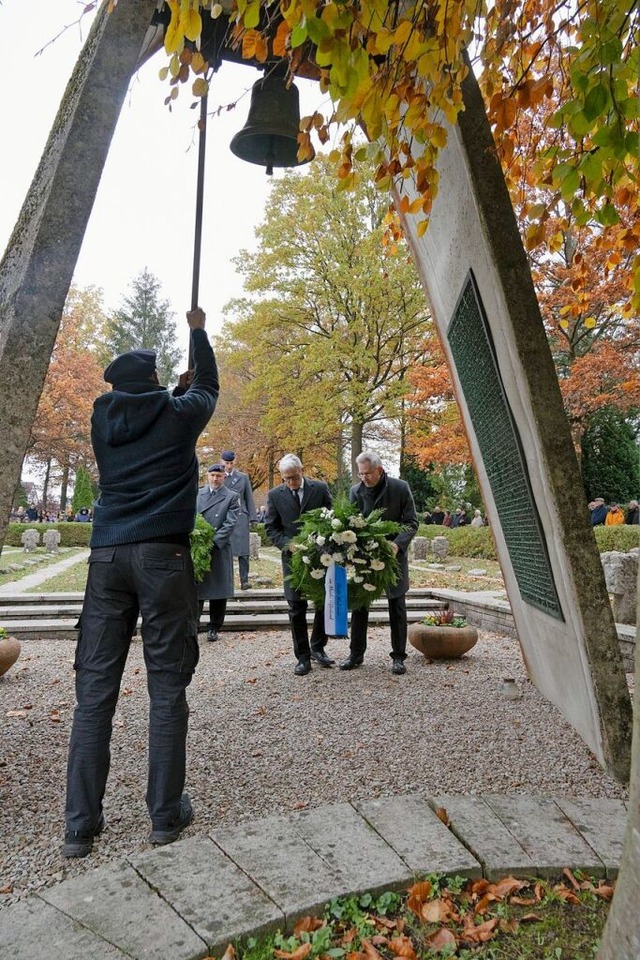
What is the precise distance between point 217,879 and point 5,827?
4.46 feet

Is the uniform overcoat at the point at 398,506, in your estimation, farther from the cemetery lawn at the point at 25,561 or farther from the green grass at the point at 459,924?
the cemetery lawn at the point at 25,561

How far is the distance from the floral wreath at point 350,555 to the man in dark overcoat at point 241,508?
2.86 m

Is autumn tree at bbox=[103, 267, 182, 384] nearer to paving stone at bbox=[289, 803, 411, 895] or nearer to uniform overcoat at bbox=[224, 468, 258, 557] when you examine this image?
uniform overcoat at bbox=[224, 468, 258, 557]

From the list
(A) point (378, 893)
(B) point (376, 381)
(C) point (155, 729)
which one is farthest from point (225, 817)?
(B) point (376, 381)

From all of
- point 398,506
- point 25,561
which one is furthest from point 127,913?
point 25,561

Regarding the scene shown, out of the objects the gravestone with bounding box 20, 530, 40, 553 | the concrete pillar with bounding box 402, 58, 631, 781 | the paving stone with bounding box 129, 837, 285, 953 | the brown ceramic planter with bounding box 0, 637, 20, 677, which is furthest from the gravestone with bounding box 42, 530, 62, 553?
the paving stone with bounding box 129, 837, 285, 953

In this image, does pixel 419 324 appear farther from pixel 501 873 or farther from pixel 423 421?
pixel 501 873

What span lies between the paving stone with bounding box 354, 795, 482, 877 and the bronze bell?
3758 mm

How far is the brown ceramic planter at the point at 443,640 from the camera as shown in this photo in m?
6.91

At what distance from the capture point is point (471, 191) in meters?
3.85

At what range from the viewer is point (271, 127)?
4285mm

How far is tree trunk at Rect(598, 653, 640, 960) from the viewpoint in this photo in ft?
5.14

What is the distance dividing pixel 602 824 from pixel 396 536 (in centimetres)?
415

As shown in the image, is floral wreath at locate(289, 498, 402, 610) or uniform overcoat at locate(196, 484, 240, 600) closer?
floral wreath at locate(289, 498, 402, 610)
